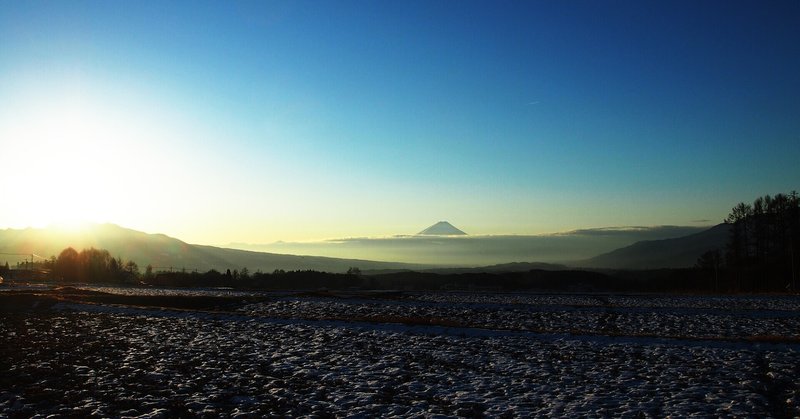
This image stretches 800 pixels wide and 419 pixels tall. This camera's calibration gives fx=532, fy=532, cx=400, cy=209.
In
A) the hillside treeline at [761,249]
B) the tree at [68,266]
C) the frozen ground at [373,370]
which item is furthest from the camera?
the tree at [68,266]

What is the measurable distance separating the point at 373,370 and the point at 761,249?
121m

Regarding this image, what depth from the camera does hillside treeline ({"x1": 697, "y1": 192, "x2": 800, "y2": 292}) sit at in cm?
9375

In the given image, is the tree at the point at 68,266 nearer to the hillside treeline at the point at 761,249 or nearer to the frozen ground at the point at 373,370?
the frozen ground at the point at 373,370

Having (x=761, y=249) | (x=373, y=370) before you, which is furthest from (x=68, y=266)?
(x=761, y=249)

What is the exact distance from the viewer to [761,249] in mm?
111188

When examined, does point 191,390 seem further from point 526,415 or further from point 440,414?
point 526,415

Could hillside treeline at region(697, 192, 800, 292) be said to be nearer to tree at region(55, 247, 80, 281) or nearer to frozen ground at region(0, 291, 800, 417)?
frozen ground at region(0, 291, 800, 417)

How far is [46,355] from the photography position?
1955 cm

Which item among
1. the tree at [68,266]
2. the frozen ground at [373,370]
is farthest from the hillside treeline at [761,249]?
the tree at [68,266]

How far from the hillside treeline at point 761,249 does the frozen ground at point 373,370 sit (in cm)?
7567

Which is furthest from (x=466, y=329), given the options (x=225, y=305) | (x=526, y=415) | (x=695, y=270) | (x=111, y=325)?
(x=695, y=270)

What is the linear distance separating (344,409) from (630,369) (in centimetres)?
1023

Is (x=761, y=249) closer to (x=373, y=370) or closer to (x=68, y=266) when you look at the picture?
(x=373, y=370)

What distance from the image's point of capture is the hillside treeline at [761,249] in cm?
9375
